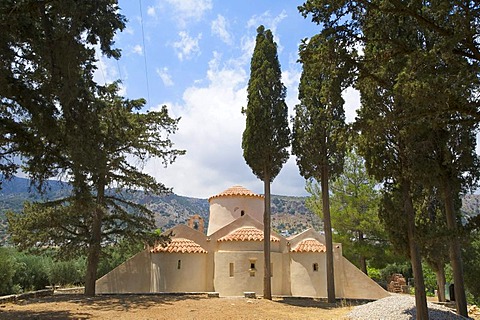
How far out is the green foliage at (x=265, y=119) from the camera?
18953mm

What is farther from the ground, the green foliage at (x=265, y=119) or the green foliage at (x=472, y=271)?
the green foliage at (x=265, y=119)

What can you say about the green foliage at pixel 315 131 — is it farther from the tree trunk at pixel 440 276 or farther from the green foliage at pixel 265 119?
the tree trunk at pixel 440 276

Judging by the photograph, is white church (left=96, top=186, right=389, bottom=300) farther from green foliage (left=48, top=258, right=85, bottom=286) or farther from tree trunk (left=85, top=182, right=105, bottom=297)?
green foliage (left=48, top=258, right=85, bottom=286)

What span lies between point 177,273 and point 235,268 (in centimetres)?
332

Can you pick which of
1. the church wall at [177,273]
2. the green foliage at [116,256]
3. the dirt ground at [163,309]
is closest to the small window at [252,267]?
the church wall at [177,273]

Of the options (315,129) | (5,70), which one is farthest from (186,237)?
(5,70)

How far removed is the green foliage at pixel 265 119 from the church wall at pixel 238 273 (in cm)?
492

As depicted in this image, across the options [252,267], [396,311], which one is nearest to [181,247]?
[252,267]

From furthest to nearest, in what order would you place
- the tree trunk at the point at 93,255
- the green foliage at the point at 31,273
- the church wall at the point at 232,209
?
the church wall at the point at 232,209 → the green foliage at the point at 31,273 → the tree trunk at the point at 93,255

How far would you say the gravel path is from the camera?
40.2ft

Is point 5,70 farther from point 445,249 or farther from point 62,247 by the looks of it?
point 445,249

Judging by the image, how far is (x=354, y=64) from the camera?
935 cm

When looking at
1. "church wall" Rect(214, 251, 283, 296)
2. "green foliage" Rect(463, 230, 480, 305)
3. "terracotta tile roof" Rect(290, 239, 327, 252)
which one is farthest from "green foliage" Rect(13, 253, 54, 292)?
"green foliage" Rect(463, 230, 480, 305)

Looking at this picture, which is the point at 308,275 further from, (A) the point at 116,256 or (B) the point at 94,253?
(A) the point at 116,256
